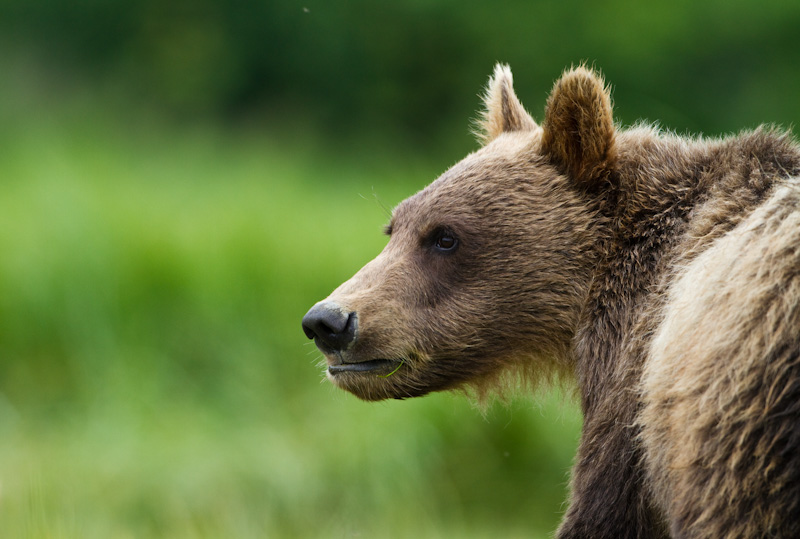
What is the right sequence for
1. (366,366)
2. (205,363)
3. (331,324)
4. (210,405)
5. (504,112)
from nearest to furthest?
(331,324) < (366,366) < (504,112) < (210,405) < (205,363)

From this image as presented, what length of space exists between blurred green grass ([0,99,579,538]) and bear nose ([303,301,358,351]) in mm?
1613

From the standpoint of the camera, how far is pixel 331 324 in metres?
3.51

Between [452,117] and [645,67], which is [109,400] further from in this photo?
[645,67]

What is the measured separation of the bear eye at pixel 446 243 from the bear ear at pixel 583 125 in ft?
1.65

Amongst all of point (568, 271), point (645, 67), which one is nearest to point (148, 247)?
point (568, 271)

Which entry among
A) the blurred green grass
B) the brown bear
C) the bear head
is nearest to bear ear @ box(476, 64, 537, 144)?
the brown bear

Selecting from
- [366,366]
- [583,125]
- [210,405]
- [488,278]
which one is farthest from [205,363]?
[583,125]

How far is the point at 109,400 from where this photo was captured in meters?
6.70

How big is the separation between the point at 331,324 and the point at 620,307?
99 centimetres

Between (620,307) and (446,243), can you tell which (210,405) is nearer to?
(446,243)

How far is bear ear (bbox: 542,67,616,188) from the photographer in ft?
12.0

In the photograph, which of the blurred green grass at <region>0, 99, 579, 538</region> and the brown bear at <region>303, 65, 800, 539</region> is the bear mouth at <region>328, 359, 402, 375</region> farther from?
the blurred green grass at <region>0, 99, 579, 538</region>

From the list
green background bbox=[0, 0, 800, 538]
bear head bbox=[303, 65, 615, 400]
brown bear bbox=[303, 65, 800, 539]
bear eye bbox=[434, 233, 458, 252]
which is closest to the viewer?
brown bear bbox=[303, 65, 800, 539]

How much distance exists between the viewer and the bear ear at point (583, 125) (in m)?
3.65
